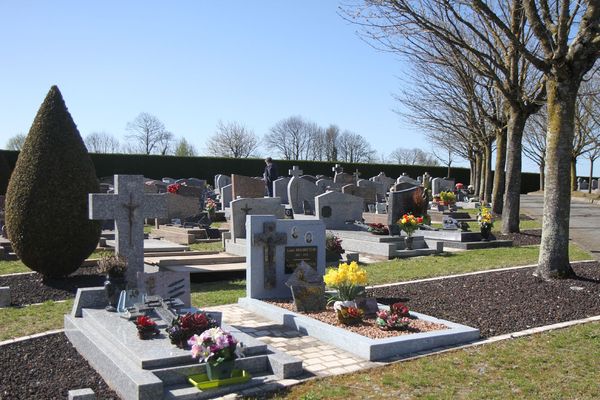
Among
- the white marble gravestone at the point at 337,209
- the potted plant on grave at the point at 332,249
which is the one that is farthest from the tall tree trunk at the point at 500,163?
the potted plant on grave at the point at 332,249

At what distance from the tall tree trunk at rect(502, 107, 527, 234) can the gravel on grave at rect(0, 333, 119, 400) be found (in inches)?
553

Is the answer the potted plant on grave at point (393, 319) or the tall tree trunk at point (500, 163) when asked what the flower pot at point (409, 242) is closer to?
the potted plant on grave at point (393, 319)

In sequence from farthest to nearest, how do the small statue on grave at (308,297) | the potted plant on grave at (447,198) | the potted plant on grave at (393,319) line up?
the potted plant on grave at (447,198), the small statue on grave at (308,297), the potted plant on grave at (393,319)

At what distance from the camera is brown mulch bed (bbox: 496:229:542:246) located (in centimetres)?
1681

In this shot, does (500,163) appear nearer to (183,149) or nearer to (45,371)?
(45,371)

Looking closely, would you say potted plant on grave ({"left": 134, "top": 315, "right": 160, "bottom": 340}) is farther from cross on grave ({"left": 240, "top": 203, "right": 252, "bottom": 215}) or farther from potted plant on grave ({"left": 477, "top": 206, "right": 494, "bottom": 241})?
potted plant on grave ({"left": 477, "top": 206, "right": 494, "bottom": 241})

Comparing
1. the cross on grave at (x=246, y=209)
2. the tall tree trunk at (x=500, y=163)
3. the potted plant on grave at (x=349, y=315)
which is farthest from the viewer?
the tall tree trunk at (x=500, y=163)

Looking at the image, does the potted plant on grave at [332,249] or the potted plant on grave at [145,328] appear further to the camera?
the potted plant on grave at [332,249]

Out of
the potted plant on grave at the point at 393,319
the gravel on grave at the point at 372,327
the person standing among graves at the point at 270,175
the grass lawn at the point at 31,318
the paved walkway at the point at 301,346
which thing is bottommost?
the paved walkway at the point at 301,346

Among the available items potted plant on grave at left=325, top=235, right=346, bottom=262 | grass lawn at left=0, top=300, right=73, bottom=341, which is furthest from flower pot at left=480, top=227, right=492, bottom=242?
grass lawn at left=0, top=300, right=73, bottom=341

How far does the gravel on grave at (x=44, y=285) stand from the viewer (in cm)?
985

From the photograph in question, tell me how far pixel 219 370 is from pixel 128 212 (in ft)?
12.0

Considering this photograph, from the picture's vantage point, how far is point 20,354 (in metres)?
6.85

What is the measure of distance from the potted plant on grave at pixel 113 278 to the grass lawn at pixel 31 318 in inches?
36.1
